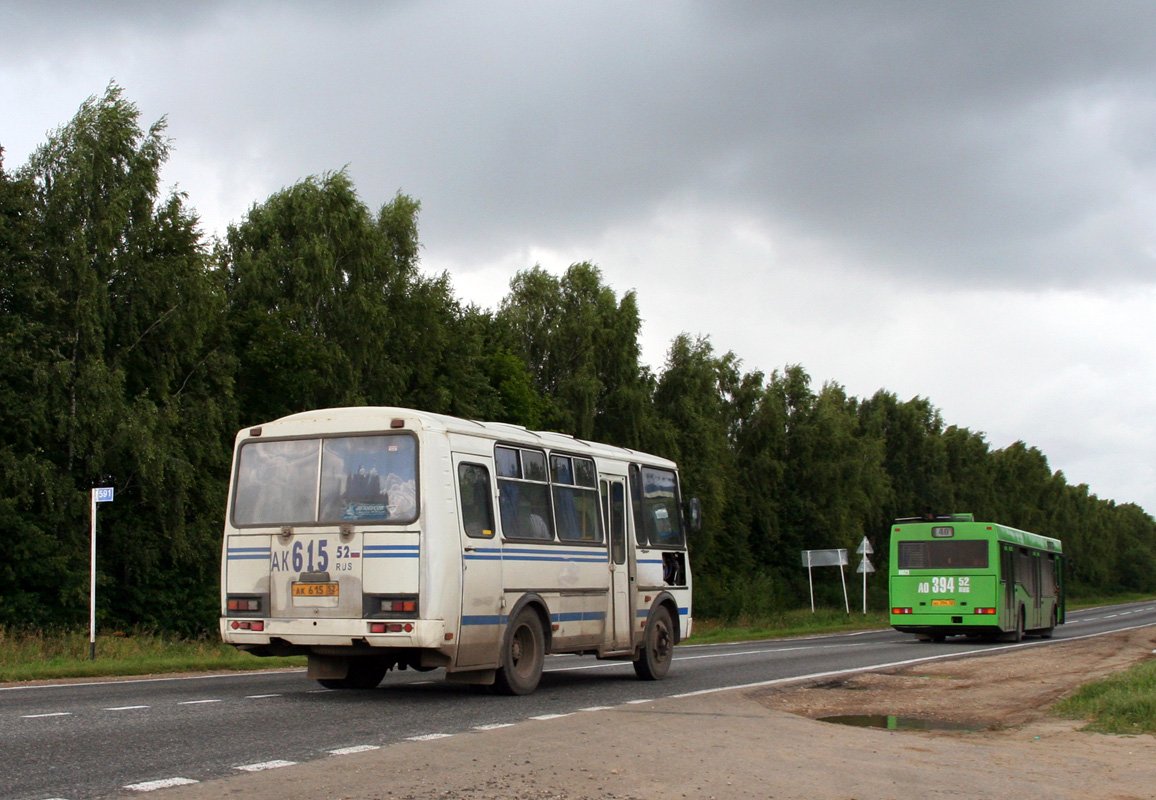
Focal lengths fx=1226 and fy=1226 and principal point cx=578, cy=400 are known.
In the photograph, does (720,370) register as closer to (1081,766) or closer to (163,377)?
(163,377)

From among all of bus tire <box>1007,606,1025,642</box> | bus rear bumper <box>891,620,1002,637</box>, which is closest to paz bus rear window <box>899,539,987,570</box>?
bus rear bumper <box>891,620,1002,637</box>

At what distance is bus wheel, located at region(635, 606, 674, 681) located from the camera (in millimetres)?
16719

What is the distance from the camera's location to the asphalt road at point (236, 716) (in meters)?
8.06

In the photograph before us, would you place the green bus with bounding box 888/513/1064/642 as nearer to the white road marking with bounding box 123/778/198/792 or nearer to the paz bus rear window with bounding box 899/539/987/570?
the paz bus rear window with bounding box 899/539/987/570

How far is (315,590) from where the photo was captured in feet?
42.0

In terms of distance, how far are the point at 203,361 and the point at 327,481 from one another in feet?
79.0

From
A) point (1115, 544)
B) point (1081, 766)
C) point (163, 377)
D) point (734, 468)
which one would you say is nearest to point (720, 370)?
point (734, 468)

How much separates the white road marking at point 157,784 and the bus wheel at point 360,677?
21.3 feet

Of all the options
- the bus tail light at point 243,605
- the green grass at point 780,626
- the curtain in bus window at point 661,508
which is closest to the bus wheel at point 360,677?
the bus tail light at point 243,605

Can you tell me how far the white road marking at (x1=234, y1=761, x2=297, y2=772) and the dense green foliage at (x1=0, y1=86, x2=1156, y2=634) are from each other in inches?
915

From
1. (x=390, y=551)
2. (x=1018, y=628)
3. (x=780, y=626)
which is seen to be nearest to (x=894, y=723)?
(x=390, y=551)

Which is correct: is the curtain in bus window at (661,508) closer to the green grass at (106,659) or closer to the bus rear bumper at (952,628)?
the green grass at (106,659)

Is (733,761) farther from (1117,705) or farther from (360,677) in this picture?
(360,677)

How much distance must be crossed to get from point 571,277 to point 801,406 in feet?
82.6
